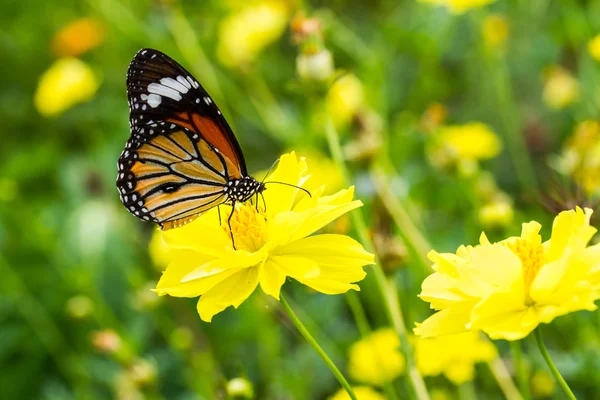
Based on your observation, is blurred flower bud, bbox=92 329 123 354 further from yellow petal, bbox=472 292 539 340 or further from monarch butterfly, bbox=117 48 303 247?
yellow petal, bbox=472 292 539 340

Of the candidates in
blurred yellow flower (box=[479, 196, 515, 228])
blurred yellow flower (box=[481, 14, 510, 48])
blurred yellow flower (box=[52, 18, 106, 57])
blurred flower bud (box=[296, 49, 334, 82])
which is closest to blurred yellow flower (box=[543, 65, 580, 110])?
blurred yellow flower (box=[481, 14, 510, 48])

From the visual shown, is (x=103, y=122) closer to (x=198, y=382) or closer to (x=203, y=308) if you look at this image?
(x=198, y=382)

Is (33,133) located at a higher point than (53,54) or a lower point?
lower

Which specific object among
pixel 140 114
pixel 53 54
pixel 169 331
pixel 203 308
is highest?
pixel 53 54

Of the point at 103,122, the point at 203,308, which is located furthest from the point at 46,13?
the point at 203,308

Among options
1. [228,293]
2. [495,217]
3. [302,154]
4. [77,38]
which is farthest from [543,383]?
[77,38]
